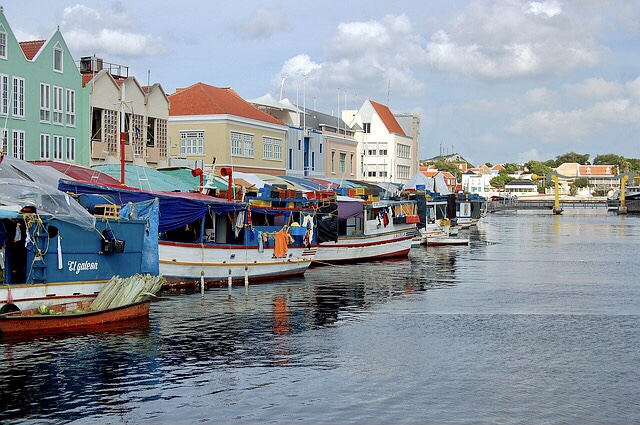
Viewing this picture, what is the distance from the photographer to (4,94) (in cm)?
4569

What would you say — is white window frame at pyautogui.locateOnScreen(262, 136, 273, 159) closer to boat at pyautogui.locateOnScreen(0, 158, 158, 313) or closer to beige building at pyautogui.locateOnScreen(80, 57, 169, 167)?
beige building at pyautogui.locateOnScreen(80, 57, 169, 167)

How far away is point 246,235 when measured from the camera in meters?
38.8

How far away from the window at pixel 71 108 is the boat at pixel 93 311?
2499 cm

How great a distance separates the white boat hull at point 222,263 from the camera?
34.8 meters

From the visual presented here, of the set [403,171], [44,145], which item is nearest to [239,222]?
→ [44,145]

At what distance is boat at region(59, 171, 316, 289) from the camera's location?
34.2 m

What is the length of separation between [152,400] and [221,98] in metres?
51.3

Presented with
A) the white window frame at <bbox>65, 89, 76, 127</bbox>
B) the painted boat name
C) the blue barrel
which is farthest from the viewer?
the white window frame at <bbox>65, 89, 76, 127</bbox>

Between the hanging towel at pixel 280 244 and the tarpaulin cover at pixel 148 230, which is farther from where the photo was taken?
the hanging towel at pixel 280 244

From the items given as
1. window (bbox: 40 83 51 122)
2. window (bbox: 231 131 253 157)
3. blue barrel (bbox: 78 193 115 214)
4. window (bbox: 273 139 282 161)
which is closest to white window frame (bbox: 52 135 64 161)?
window (bbox: 40 83 51 122)

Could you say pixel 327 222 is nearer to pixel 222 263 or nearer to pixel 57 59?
pixel 222 263

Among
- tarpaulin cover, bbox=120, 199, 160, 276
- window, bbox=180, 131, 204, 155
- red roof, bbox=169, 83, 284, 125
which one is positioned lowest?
tarpaulin cover, bbox=120, 199, 160, 276

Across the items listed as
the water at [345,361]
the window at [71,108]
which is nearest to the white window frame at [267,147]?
the window at [71,108]

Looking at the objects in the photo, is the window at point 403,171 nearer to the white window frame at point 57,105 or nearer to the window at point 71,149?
the window at point 71,149
